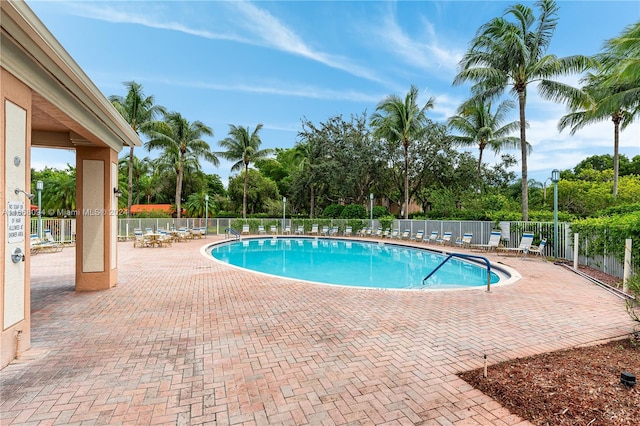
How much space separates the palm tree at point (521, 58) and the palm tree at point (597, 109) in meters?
1.22

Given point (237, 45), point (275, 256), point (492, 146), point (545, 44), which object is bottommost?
point (275, 256)

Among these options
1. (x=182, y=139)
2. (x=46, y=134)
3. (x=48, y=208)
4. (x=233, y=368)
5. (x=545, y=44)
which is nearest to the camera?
(x=233, y=368)

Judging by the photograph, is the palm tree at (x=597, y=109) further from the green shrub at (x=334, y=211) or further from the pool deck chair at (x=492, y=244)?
the green shrub at (x=334, y=211)

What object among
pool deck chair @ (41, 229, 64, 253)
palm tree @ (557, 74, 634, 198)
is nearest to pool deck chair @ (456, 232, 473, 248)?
palm tree @ (557, 74, 634, 198)

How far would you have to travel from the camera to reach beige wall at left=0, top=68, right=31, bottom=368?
3.17m

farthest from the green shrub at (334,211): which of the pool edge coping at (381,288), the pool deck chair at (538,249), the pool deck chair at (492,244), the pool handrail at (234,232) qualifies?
the pool deck chair at (538,249)

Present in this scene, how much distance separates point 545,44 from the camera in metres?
14.4

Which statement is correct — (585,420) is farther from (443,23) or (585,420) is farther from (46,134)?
(443,23)

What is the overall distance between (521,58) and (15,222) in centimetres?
1797

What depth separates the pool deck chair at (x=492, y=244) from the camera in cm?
1427

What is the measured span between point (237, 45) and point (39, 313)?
1571 cm

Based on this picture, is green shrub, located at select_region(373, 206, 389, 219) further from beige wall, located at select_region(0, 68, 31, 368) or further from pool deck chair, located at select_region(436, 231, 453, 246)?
beige wall, located at select_region(0, 68, 31, 368)

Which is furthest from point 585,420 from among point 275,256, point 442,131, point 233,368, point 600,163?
point 600,163

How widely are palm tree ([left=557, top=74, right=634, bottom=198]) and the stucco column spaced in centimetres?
1821
